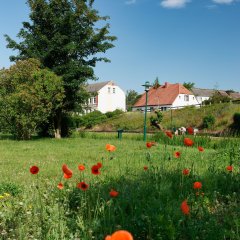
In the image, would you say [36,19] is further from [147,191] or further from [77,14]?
[147,191]

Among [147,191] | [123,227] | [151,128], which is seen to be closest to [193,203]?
[147,191]

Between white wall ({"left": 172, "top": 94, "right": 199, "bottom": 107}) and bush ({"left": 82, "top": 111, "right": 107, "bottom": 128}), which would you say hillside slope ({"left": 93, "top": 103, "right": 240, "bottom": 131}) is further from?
white wall ({"left": 172, "top": 94, "right": 199, "bottom": 107})

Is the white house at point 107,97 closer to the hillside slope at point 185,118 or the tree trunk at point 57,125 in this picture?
the hillside slope at point 185,118

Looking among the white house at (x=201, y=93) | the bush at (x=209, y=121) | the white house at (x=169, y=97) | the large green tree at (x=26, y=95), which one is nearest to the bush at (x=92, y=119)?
the bush at (x=209, y=121)

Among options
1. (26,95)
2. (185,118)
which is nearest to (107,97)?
(185,118)

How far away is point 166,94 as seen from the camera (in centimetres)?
7350

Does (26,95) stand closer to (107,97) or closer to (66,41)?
(66,41)

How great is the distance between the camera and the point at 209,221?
327cm

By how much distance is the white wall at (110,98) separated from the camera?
74688 millimetres

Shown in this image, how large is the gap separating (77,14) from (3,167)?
58.8 feet

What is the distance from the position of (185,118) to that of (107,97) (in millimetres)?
37496

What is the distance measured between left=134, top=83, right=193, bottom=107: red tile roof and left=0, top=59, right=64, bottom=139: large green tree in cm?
4930

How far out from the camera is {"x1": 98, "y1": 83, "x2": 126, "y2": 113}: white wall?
74688 millimetres

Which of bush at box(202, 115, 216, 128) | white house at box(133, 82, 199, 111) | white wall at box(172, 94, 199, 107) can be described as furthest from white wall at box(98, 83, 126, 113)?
bush at box(202, 115, 216, 128)
